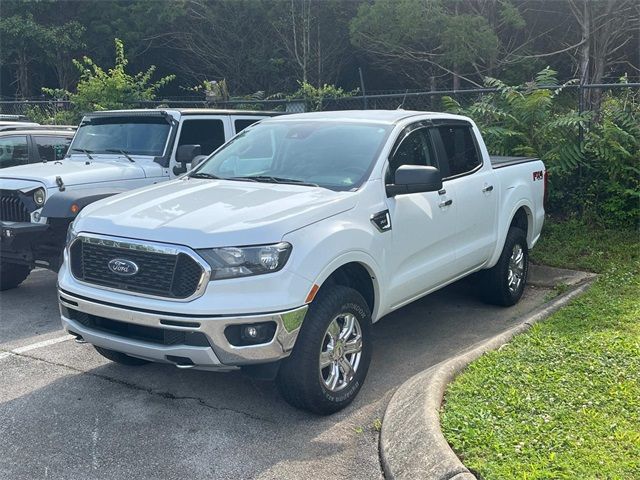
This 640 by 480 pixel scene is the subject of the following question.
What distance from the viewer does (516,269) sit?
270 inches

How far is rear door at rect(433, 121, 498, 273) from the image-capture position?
5.80 meters

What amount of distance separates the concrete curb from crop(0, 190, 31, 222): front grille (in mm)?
4230

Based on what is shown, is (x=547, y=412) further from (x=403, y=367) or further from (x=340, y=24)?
(x=340, y=24)

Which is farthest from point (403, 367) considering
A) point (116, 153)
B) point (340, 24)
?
point (340, 24)

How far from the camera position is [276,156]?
540cm

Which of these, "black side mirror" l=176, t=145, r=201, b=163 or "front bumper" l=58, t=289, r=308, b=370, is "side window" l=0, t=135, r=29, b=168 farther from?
"front bumper" l=58, t=289, r=308, b=370

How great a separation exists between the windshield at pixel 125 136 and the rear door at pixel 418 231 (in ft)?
11.0

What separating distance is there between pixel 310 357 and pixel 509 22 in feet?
62.4

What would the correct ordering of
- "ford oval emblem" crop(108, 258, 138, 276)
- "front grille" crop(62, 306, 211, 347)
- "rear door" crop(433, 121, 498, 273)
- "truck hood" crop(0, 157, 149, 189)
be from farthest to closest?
"truck hood" crop(0, 157, 149, 189), "rear door" crop(433, 121, 498, 273), "ford oval emblem" crop(108, 258, 138, 276), "front grille" crop(62, 306, 211, 347)

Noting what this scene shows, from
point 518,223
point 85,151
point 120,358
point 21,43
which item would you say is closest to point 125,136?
point 85,151

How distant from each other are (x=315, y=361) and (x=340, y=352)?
0.34m

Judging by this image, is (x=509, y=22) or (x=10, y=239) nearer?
(x=10, y=239)

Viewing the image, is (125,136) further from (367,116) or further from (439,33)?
(439,33)

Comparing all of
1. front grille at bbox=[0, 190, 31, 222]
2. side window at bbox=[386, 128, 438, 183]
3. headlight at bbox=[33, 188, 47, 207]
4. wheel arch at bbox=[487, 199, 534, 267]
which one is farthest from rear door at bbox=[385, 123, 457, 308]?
front grille at bbox=[0, 190, 31, 222]
